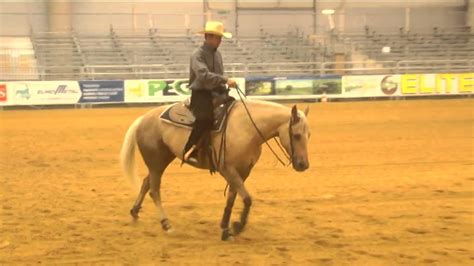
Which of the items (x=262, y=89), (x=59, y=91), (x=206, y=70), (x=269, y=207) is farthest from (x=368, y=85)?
(x=206, y=70)

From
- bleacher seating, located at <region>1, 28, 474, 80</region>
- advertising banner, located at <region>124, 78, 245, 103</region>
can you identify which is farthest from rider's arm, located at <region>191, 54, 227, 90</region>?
bleacher seating, located at <region>1, 28, 474, 80</region>

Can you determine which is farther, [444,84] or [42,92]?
[444,84]

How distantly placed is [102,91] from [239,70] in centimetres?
767

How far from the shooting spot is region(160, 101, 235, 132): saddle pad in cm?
616

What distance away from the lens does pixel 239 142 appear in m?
6.00

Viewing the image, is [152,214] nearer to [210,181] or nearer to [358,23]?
[210,181]

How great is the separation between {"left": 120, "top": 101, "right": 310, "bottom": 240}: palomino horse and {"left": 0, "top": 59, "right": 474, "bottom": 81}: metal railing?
17.9 m

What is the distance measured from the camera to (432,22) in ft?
113

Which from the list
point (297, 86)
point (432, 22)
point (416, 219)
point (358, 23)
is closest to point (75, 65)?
point (297, 86)

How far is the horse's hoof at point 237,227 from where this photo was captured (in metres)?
6.21

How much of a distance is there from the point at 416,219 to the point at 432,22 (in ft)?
99.5

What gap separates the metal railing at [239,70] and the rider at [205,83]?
60.4ft

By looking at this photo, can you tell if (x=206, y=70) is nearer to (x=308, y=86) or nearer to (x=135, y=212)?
(x=135, y=212)

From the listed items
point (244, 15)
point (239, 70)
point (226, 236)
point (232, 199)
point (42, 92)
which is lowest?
point (226, 236)
